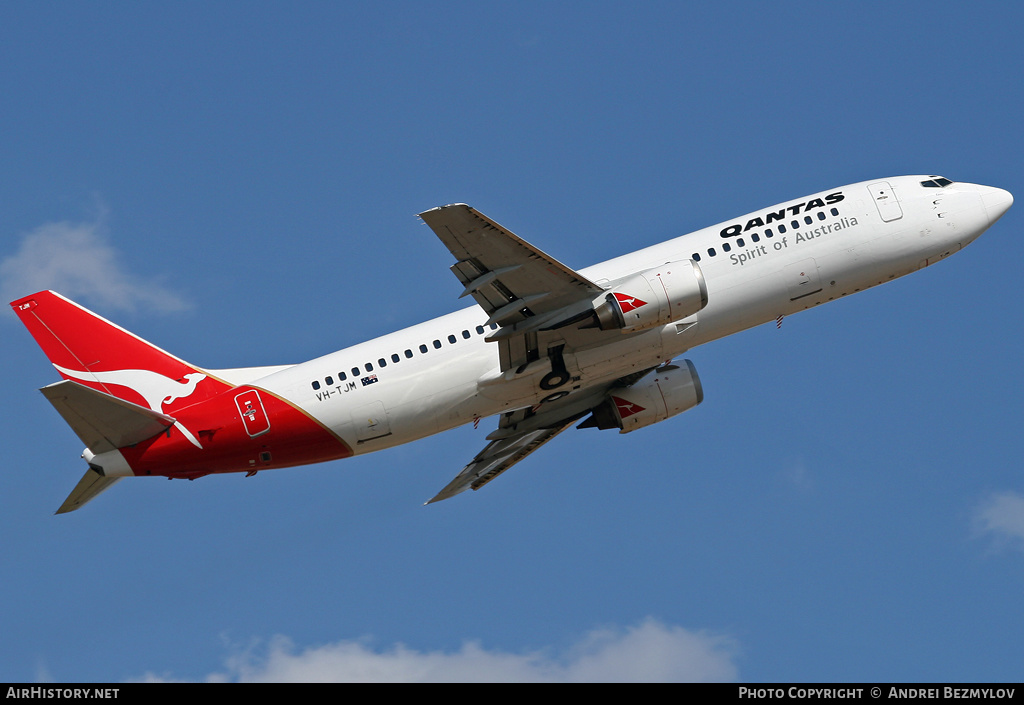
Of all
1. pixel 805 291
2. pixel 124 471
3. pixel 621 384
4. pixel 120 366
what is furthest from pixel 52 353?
pixel 805 291

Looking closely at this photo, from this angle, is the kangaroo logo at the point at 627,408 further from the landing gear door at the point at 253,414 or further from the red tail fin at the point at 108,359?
the red tail fin at the point at 108,359

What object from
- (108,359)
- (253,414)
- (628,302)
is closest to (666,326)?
(628,302)

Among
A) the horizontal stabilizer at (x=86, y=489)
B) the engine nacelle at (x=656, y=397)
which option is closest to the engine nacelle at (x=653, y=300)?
the engine nacelle at (x=656, y=397)

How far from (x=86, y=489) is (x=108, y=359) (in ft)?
15.1

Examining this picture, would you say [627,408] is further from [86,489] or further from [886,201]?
[86,489]

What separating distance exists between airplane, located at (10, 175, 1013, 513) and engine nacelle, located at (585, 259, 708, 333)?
5 cm

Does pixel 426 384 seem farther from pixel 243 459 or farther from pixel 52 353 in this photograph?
pixel 52 353

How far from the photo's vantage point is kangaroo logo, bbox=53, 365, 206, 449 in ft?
120

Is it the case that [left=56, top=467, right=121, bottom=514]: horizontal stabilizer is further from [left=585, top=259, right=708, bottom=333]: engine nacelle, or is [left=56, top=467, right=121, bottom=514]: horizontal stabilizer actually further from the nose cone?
the nose cone

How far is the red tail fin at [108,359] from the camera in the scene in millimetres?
36375

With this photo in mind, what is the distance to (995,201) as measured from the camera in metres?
40.0
